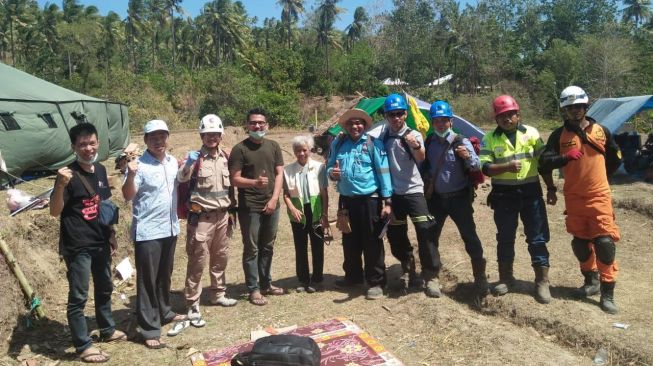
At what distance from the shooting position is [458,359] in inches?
136

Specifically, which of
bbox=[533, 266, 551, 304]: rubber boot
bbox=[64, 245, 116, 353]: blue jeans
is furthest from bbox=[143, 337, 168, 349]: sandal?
bbox=[533, 266, 551, 304]: rubber boot

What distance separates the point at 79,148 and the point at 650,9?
225 feet

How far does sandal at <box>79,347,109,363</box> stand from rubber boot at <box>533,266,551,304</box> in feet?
11.5

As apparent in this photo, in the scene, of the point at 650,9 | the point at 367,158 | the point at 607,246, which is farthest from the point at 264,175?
the point at 650,9

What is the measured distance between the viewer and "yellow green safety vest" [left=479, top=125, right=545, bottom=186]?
13.1 feet

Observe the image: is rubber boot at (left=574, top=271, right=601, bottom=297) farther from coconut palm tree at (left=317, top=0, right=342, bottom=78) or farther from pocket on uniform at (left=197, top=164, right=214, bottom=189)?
coconut palm tree at (left=317, top=0, right=342, bottom=78)

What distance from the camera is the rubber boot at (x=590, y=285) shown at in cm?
422

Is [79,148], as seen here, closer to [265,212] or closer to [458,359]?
[265,212]

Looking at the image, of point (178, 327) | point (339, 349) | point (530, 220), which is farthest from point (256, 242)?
point (530, 220)

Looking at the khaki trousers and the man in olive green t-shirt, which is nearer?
the khaki trousers

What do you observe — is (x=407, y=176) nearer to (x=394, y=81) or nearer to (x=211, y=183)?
(x=211, y=183)

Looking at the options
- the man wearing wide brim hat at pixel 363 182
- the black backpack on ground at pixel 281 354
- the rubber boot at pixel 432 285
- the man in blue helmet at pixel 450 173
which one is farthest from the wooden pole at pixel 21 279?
the man in blue helmet at pixel 450 173

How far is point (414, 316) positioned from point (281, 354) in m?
1.57

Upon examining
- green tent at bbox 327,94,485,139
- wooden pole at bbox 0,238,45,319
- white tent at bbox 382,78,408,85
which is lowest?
wooden pole at bbox 0,238,45,319
